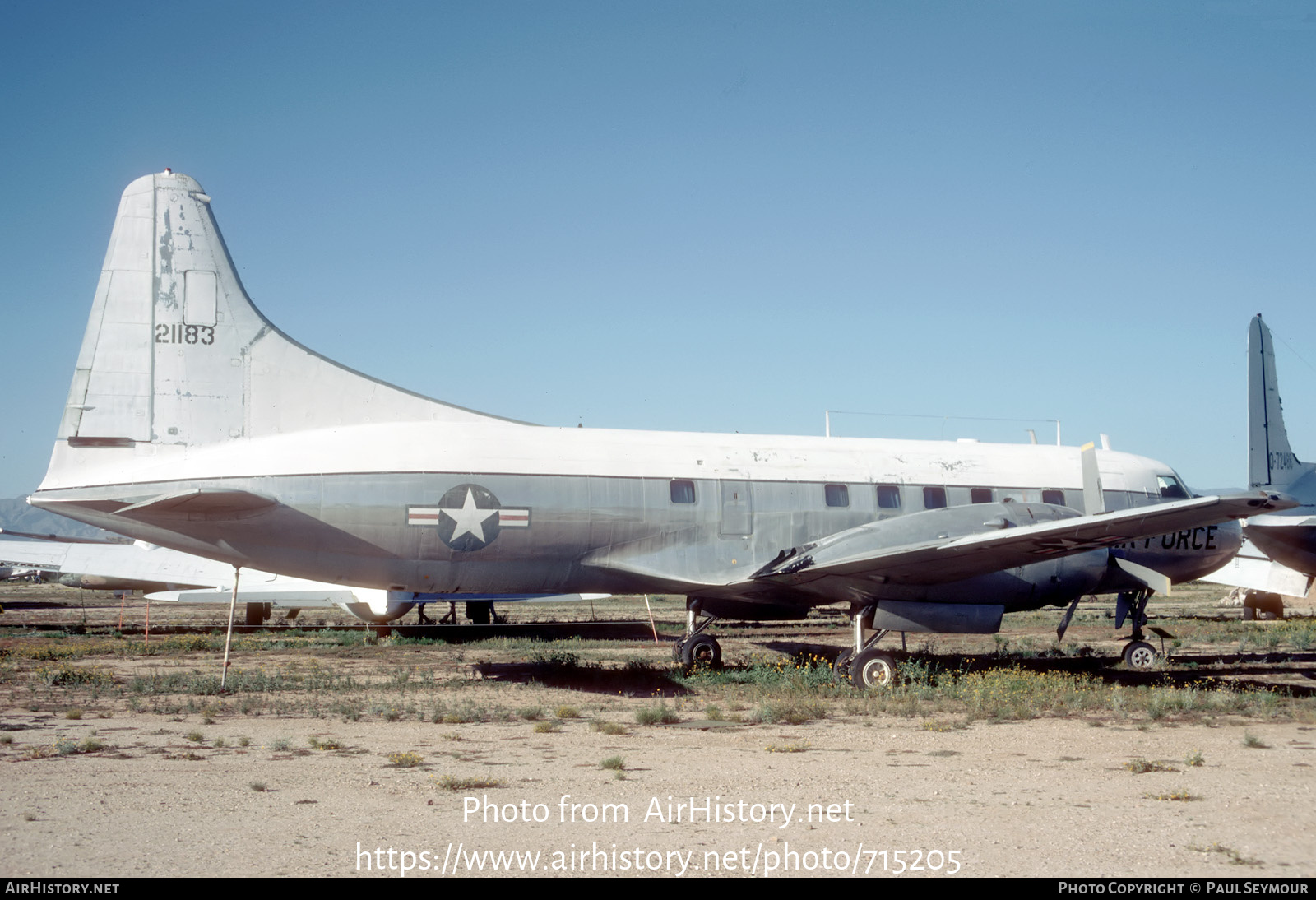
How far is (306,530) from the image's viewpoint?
46.0 feet

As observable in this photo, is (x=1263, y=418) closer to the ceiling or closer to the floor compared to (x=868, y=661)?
closer to the ceiling

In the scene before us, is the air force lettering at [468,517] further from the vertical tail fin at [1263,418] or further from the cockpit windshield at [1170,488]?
the vertical tail fin at [1263,418]

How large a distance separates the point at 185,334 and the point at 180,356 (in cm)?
34

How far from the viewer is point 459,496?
1475 cm

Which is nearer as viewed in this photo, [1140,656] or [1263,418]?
[1140,656]

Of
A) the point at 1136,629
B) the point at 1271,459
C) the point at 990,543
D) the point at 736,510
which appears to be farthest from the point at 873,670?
the point at 1271,459

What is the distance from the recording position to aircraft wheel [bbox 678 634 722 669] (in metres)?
18.5

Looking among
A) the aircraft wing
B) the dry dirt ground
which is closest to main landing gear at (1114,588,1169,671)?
the aircraft wing

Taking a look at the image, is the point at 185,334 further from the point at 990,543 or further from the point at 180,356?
the point at 990,543

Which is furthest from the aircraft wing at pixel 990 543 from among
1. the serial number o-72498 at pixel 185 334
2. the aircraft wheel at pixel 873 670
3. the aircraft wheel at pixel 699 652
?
the serial number o-72498 at pixel 185 334

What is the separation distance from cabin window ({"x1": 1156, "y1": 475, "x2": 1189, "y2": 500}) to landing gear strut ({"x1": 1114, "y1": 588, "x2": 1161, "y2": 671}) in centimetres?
253

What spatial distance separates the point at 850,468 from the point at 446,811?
11.1 metres

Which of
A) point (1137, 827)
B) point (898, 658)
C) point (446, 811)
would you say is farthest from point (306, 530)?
point (898, 658)

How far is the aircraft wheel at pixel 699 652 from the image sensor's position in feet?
60.7
